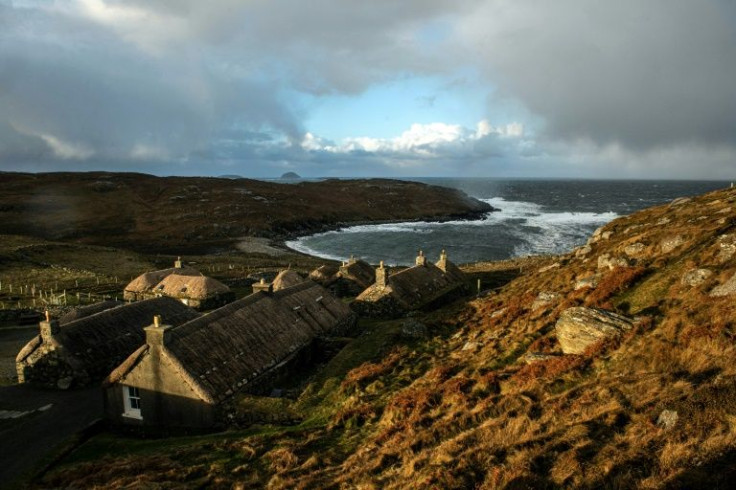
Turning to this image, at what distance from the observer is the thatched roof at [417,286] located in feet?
131

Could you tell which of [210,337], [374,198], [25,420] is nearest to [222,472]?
[210,337]

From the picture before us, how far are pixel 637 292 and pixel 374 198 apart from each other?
17190cm

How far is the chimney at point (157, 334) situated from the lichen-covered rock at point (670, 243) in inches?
983

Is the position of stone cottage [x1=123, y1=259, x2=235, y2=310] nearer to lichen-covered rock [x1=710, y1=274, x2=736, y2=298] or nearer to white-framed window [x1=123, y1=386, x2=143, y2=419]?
white-framed window [x1=123, y1=386, x2=143, y2=419]

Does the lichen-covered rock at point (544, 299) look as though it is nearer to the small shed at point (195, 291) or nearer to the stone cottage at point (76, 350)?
the stone cottage at point (76, 350)

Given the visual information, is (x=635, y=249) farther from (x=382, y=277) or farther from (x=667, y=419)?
(x=382, y=277)

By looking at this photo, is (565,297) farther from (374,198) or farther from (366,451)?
(374,198)

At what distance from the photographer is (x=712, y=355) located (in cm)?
1366

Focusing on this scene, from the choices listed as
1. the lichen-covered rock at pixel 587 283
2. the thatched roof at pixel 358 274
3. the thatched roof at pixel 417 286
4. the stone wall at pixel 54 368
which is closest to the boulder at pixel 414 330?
the lichen-covered rock at pixel 587 283

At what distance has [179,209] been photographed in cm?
14012

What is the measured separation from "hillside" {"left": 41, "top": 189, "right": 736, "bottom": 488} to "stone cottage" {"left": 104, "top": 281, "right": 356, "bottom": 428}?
1.51 metres

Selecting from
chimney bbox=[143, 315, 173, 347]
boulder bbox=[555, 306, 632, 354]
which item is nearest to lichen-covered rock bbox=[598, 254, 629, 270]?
boulder bbox=[555, 306, 632, 354]

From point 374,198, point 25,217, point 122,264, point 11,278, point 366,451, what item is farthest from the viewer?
point 374,198

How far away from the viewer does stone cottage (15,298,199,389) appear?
27422 millimetres
